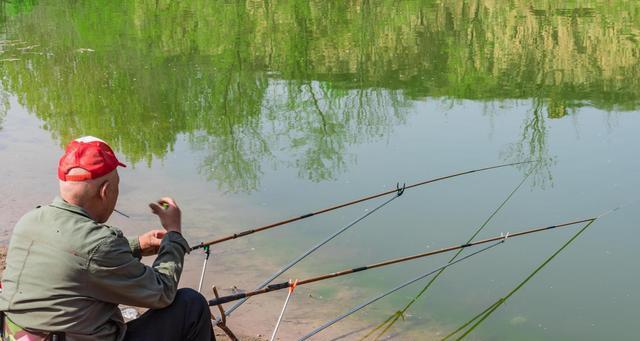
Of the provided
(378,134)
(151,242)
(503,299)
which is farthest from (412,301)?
(378,134)

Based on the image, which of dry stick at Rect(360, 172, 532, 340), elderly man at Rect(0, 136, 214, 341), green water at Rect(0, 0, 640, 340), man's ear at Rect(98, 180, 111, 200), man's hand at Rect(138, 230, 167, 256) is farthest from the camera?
green water at Rect(0, 0, 640, 340)

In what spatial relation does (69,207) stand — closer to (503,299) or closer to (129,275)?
(129,275)

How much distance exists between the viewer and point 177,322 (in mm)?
2439

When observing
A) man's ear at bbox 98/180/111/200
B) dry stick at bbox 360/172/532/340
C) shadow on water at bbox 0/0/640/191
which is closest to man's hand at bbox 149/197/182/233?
man's ear at bbox 98/180/111/200

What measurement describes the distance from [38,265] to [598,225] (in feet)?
12.7

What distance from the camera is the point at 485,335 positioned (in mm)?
3951

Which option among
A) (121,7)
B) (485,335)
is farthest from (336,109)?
(121,7)

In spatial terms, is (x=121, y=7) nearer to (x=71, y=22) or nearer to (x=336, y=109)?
(x=71, y=22)

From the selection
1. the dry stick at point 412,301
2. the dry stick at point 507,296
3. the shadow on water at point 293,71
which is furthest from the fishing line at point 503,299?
the shadow on water at point 293,71

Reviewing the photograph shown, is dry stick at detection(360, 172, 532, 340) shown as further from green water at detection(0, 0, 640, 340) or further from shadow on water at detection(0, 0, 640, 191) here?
shadow on water at detection(0, 0, 640, 191)

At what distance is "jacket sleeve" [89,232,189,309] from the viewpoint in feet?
7.02

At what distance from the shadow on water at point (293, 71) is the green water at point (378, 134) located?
4 centimetres

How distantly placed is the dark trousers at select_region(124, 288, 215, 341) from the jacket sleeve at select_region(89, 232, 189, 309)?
87 millimetres

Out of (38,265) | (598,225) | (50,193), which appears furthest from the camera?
(50,193)
